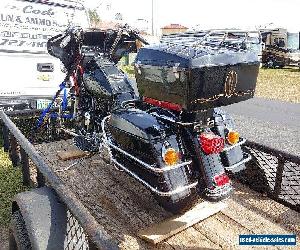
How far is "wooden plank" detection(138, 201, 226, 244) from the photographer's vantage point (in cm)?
316

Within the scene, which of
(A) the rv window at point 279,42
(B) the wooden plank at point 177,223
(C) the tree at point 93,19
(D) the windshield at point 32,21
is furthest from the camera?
(A) the rv window at point 279,42

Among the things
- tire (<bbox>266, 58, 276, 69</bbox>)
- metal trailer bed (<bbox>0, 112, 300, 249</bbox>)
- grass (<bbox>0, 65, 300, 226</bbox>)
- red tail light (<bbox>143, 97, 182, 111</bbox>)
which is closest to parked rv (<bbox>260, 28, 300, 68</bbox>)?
tire (<bbox>266, 58, 276, 69</bbox>)

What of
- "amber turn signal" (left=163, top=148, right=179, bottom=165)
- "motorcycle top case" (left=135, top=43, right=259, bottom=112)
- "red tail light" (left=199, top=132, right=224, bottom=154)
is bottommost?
"amber turn signal" (left=163, top=148, right=179, bottom=165)

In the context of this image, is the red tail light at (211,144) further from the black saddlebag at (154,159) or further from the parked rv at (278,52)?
the parked rv at (278,52)

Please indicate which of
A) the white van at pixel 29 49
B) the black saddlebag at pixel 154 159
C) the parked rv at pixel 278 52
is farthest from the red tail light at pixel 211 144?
the parked rv at pixel 278 52

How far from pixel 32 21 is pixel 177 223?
5480 mm

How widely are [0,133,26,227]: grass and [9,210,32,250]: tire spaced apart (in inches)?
39.1

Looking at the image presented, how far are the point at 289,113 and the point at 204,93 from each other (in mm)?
8677

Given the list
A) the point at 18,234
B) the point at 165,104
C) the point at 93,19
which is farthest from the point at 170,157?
the point at 93,19

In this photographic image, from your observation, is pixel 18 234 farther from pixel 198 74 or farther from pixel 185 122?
pixel 198 74

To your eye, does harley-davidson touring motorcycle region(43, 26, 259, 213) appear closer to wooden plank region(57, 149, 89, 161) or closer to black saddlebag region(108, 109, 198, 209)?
black saddlebag region(108, 109, 198, 209)

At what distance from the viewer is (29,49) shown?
6852 mm

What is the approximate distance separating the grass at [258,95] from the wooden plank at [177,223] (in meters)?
1.69

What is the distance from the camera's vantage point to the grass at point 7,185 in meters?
3.83
